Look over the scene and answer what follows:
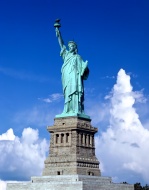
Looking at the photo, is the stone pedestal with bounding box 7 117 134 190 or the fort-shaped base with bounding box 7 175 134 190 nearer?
the fort-shaped base with bounding box 7 175 134 190

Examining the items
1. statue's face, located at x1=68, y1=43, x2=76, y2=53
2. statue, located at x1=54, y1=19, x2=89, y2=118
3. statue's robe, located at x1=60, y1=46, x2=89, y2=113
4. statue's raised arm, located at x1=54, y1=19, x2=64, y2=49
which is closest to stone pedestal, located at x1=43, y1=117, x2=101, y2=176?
statue, located at x1=54, y1=19, x2=89, y2=118

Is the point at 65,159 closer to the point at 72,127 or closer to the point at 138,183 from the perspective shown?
the point at 72,127

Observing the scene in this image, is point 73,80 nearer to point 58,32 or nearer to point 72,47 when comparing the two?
point 72,47

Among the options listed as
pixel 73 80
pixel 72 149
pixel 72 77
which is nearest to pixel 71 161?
pixel 72 149

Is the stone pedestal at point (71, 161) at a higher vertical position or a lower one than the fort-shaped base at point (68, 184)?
higher

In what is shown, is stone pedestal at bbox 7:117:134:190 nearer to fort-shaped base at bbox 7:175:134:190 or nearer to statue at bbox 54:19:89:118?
fort-shaped base at bbox 7:175:134:190

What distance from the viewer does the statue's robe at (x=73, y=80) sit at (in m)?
46.6

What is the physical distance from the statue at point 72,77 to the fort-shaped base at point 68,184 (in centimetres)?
680

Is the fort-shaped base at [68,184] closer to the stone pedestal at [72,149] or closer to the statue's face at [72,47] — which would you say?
the stone pedestal at [72,149]

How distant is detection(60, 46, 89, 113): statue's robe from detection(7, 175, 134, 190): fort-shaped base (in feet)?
24.2

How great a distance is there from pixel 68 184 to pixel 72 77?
11663mm

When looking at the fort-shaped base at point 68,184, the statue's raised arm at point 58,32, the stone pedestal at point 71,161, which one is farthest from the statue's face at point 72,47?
the fort-shaped base at point 68,184

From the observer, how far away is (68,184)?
4038 cm

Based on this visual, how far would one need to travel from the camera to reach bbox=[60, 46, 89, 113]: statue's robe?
4656 cm
